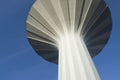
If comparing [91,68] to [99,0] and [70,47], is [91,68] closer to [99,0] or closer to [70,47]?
[70,47]

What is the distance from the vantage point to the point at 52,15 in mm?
21609

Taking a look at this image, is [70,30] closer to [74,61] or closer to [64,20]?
[64,20]

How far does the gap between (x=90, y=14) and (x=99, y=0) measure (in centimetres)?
141

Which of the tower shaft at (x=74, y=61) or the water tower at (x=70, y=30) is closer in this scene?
the tower shaft at (x=74, y=61)

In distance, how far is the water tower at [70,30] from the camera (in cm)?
1852

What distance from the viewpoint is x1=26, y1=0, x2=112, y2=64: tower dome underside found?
2112 cm

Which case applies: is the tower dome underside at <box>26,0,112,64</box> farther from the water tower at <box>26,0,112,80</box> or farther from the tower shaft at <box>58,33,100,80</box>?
the tower shaft at <box>58,33,100,80</box>

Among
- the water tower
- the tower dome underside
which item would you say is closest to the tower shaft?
the water tower

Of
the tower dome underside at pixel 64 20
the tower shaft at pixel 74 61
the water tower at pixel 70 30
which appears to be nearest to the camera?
the tower shaft at pixel 74 61

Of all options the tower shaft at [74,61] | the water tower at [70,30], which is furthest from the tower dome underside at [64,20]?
the tower shaft at [74,61]

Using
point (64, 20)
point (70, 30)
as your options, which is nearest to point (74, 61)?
point (70, 30)

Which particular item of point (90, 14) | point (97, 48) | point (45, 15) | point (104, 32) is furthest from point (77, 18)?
point (97, 48)

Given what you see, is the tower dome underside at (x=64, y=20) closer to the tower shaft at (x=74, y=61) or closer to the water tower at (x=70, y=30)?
the water tower at (x=70, y=30)

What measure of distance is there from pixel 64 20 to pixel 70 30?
1102 millimetres
